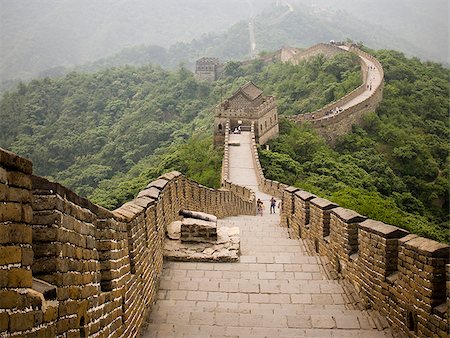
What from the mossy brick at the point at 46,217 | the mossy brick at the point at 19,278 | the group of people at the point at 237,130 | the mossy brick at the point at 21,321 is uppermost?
the group of people at the point at 237,130

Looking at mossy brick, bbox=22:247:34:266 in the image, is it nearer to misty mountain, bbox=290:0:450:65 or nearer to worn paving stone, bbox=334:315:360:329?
worn paving stone, bbox=334:315:360:329

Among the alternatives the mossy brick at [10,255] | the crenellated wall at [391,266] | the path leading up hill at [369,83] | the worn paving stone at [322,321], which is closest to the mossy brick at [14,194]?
the mossy brick at [10,255]

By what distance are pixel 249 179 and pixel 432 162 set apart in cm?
1674

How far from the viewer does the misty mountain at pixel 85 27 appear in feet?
350

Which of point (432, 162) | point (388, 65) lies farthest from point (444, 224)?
point (388, 65)

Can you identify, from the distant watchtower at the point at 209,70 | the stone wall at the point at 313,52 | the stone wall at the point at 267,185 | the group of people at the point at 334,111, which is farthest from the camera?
the distant watchtower at the point at 209,70

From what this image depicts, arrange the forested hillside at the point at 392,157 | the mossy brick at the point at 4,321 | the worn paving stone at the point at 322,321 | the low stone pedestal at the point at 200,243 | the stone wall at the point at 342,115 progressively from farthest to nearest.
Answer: the stone wall at the point at 342,115, the forested hillside at the point at 392,157, the low stone pedestal at the point at 200,243, the worn paving stone at the point at 322,321, the mossy brick at the point at 4,321

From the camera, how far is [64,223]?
11.0ft

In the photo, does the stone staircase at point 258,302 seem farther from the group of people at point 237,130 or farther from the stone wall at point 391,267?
the group of people at point 237,130

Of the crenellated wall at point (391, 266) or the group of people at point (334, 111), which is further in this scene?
the group of people at point (334, 111)

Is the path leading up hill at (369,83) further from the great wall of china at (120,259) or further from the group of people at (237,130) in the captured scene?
the great wall of china at (120,259)

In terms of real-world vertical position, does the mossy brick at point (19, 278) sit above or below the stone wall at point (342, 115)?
below

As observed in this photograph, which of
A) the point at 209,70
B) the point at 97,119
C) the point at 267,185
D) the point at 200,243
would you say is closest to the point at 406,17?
the point at 209,70

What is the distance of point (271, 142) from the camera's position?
123ft
